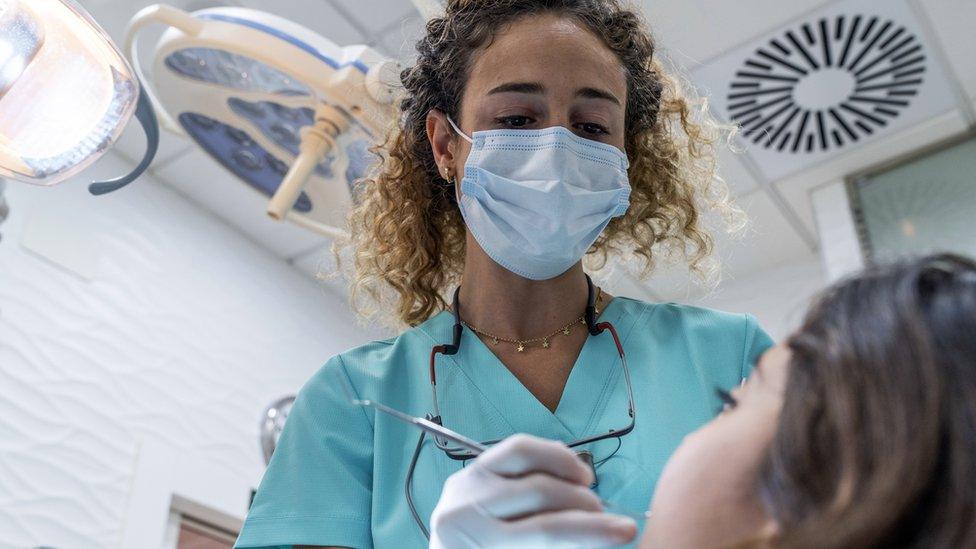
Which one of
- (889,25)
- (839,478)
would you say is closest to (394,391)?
(839,478)

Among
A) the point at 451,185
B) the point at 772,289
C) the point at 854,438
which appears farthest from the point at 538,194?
the point at 772,289

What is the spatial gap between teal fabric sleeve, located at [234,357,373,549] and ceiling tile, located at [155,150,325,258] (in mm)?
2013

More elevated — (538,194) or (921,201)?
(538,194)

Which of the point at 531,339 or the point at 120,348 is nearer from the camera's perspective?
the point at 531,339

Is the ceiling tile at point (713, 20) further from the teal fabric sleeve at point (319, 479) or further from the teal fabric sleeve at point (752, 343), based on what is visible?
the teal fabric sleeve at point (319, 479)

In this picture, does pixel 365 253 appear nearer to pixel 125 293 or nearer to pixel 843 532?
pixel 843 532

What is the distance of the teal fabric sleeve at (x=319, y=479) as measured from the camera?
116 centimetres

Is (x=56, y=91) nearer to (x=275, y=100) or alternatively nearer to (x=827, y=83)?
(x=275, y=100)

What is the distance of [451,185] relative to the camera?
1.59 meters

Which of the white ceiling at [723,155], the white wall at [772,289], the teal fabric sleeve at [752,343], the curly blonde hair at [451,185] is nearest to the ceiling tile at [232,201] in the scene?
the white ceiling at [723,155]

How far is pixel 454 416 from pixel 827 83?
197cm

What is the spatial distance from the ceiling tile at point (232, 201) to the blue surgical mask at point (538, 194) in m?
1.94

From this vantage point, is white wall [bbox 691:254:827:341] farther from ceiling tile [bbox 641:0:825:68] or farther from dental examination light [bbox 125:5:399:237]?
dental examination light [bbox 125:5:399:237]

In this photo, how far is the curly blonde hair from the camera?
148 cm
